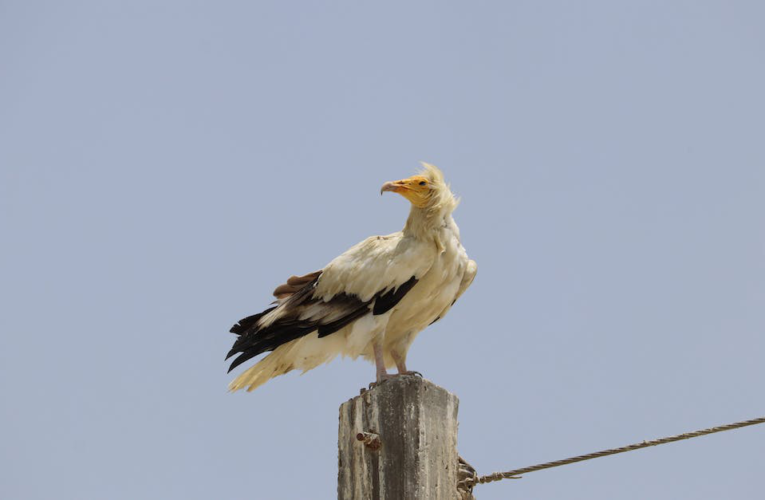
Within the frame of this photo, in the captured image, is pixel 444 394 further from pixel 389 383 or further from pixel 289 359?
pixel 289 359

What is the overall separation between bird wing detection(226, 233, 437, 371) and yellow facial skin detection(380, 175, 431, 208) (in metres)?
0.31

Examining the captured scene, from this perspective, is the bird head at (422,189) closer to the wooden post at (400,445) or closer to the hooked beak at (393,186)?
the hooked beak at (393,186)

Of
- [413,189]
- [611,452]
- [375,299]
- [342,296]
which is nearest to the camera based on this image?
[611,452]

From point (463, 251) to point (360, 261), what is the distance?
807mm

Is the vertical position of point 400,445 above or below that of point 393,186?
below

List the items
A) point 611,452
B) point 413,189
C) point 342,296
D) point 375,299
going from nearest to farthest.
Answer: point 611,452, point 375,299, point 342,296, point 413,189

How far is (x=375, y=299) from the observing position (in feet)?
23.2

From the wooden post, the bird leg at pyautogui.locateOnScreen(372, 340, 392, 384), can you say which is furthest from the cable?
the bird leg at pyautogui.locateOnScreen(372, 340, 392, 384)

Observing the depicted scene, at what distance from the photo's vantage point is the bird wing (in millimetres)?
7082

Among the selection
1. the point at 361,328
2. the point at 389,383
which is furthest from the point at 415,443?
the point at 361,328

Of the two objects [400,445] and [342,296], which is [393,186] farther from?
[400,445]

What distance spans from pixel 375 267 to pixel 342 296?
1.04 feet

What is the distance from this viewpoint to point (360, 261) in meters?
7.32

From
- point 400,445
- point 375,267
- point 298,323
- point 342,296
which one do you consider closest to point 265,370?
point 298,323
